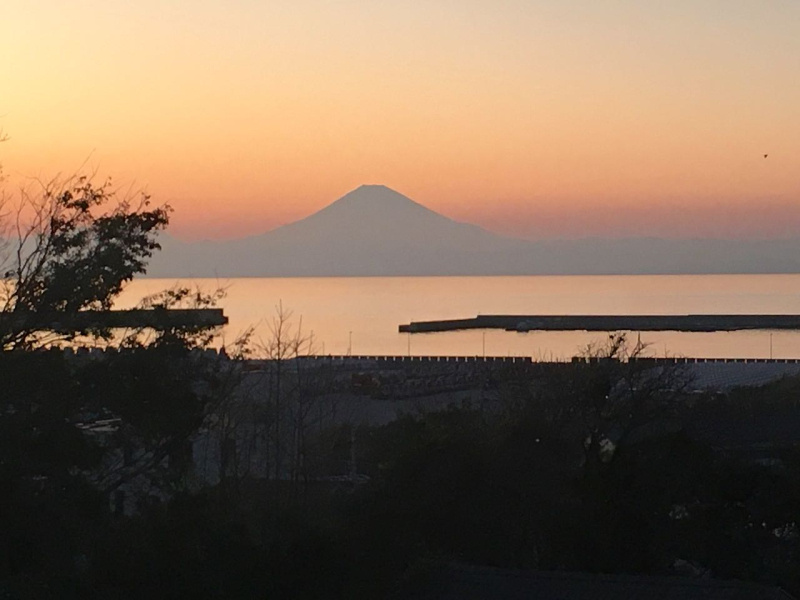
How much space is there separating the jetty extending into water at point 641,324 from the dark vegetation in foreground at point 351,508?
6337cm

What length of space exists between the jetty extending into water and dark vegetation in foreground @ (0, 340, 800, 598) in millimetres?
63374

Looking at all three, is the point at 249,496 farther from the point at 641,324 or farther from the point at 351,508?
the point at 641,324

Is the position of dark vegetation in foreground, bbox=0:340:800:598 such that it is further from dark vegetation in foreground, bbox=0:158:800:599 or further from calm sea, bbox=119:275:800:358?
calm sea, bbox=119:275:800:358

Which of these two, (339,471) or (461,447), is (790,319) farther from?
(461,447)

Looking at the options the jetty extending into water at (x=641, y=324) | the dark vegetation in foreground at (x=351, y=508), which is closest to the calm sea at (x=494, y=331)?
the jetty extending into water at (x=641, y=324)

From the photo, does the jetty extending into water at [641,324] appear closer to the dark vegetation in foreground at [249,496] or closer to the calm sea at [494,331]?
the calm sea at [494,331]

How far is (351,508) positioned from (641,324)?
68517 mm

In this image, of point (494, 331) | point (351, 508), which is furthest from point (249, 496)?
point (494, 331)

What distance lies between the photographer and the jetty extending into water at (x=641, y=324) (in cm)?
7475

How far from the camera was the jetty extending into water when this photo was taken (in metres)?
74.8

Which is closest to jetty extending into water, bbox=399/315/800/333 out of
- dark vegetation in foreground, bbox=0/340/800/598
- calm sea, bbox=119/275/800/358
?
calm sea, bbox=119/275/800/358

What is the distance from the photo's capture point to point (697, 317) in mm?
78375

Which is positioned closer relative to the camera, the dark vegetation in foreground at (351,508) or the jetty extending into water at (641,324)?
the dark vegetation in foreground at (351,508)

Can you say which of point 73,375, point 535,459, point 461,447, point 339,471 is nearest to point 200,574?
point 73,375
